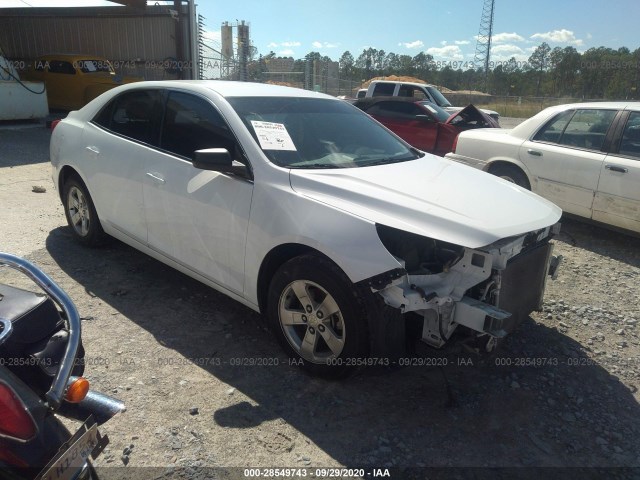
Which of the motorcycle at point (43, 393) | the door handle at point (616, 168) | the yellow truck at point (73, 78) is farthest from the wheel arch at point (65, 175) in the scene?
the yellow truck at point (73, 78)

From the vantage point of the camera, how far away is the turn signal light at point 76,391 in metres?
1.75

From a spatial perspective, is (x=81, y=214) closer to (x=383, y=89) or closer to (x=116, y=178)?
(x=116, y=178)

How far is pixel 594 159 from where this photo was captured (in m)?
5.63

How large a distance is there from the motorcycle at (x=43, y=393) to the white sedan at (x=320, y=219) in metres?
1.27

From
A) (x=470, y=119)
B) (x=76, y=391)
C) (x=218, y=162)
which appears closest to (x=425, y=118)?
(x=470, y=119)

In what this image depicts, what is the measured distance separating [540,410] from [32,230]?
5.17 meters

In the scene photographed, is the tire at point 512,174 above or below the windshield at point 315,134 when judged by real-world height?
below

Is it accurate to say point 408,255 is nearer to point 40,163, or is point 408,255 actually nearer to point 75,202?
point 75,202

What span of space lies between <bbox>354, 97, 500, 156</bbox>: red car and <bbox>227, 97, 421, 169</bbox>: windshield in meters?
6.97

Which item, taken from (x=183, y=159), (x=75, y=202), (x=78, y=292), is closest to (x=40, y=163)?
(x=75, y=202)

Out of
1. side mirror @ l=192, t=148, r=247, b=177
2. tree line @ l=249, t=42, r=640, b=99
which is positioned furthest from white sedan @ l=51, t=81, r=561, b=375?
tree line @ l=249, t=42, r=640, b=99

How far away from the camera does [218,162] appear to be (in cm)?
306

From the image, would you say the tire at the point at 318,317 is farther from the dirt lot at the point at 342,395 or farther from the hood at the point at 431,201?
the hood at the point at 431,201

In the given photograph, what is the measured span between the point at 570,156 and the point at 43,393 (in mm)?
5879
